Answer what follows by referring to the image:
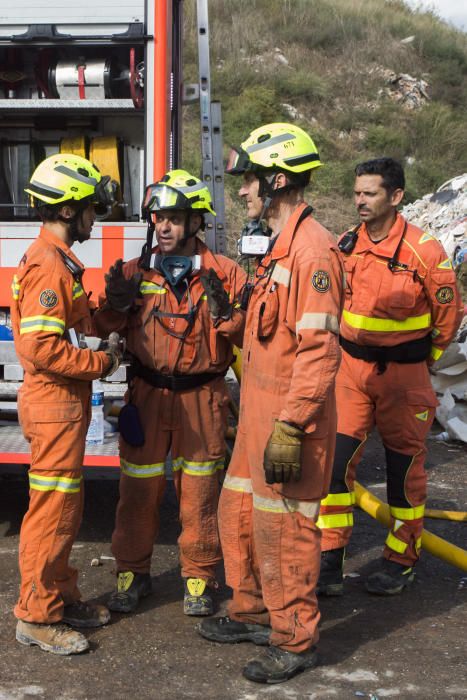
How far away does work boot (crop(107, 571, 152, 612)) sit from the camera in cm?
422

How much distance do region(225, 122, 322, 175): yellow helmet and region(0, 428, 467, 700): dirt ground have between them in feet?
6.38

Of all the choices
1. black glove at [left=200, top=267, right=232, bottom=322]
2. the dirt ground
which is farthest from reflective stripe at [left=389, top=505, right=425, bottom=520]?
black glove at [left=200, top=267, right=232, bottom=322]

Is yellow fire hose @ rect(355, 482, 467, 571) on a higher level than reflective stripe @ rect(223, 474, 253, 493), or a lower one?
lower

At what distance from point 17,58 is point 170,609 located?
356 centimetres

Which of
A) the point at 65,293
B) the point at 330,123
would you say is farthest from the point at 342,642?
the point at 330,123

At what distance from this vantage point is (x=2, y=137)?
625cm

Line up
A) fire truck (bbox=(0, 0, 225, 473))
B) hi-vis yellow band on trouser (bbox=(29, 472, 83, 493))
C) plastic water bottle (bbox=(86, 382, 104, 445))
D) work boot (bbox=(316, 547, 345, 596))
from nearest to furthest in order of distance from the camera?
1. hi-vis yellow band on trouser (bbox=(29, 472, 83, 493))
2. work boot (bbox=(316, 547, 345, 596))
3. plastic water bottle (bbox=(86, 382, 104, 445))
4. fire truck (bbox=(0, 0, 225, 473))

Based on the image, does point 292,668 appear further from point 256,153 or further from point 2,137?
point 2,137

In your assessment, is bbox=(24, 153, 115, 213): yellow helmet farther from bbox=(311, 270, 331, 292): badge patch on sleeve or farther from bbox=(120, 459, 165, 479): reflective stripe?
bbox=(120, 459, 165, 479): reflective stripe

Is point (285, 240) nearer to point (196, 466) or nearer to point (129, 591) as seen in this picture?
point (196, 466)

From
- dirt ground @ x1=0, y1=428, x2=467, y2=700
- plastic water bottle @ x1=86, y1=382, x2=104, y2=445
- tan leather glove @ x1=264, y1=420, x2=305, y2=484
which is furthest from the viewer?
plastic water bottle @ x1=86, y1=382, x2=104, y2=445

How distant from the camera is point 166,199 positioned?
4.12m

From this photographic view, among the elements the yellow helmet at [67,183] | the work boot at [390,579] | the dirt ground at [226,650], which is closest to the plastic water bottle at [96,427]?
the dirt ground at [226,650]

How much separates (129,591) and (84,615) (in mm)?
291
